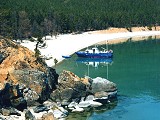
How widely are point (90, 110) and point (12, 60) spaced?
1194cm

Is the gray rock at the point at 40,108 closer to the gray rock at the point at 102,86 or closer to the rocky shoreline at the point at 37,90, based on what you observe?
the rocky shoreline at the point at 37,90

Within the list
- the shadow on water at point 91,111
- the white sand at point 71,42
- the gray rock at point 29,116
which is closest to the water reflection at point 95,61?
the white sand at point 71,42

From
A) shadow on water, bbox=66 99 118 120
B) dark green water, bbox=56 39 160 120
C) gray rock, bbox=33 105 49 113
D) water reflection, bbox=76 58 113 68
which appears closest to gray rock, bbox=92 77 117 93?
shadow on water, bbox=66 99 118 120

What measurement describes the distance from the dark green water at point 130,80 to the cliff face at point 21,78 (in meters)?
5.60

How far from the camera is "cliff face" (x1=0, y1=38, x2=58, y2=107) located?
162ft

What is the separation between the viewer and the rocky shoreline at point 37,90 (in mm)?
48688

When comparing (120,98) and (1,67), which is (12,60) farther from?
(120,98)

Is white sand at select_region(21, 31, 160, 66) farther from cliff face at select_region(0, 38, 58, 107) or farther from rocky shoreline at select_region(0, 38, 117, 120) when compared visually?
cliff face at select_region(0, 38, 58, 107)

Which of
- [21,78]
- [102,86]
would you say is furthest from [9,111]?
[102,86]

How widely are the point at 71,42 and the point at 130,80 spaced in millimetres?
68784

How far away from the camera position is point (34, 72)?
52656 millimetres

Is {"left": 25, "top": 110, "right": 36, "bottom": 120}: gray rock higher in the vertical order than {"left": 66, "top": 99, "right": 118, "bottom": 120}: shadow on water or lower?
higher

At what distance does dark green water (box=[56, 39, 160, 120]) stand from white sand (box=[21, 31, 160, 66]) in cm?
580

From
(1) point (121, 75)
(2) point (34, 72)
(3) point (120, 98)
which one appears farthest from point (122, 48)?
(2) point (34, 72)
